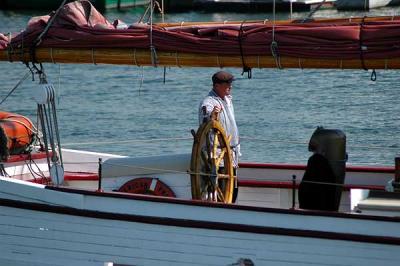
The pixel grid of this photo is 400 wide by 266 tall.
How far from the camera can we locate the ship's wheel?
10.9 m

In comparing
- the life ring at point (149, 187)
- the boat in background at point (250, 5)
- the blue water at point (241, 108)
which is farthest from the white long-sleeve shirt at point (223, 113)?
the boat in background at point (250, 5)

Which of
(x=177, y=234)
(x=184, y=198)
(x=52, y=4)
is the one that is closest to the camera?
(x=177, y=234)

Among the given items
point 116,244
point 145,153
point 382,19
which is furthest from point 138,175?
point 145,153

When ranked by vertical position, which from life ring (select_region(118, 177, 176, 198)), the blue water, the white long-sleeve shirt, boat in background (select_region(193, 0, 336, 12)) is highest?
boat in background (select_region(193, 0, 336, 12))

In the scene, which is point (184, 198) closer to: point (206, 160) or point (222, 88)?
point (206, 160)

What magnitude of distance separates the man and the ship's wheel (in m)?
0.15

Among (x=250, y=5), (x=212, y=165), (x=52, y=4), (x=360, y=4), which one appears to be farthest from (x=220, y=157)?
(x=52, y=4)

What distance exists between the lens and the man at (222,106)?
437 inches

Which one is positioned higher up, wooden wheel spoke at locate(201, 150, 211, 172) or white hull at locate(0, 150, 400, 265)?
wooden wheel spoke at locate(201, 150, 211, 172)

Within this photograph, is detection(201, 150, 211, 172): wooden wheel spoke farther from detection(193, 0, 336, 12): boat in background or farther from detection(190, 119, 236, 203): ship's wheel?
detection(193, 0, 336, 12): boat in background

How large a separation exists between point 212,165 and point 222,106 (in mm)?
590

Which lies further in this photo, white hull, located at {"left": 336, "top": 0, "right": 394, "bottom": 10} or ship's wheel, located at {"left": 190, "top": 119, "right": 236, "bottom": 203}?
white hull, located at {"left": 336, "top": 0, "right": 394, "bottom": 10}

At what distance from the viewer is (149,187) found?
11492 mm

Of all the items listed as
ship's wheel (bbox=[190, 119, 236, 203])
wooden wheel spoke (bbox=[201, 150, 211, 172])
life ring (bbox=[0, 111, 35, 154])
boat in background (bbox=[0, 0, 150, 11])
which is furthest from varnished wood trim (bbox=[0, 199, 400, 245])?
boat in background (bbox=[0, 0, 150, 11])
